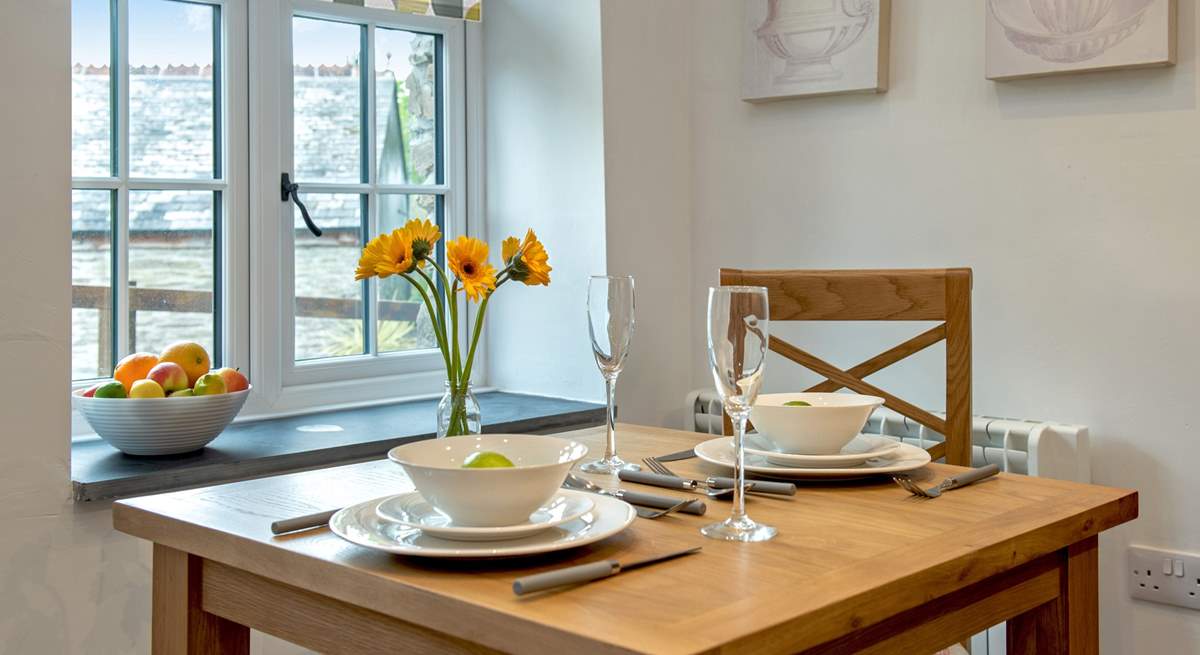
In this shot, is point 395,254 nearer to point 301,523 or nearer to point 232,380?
point 301,523

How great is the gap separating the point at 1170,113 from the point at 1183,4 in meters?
0.18

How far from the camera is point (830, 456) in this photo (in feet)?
4.23

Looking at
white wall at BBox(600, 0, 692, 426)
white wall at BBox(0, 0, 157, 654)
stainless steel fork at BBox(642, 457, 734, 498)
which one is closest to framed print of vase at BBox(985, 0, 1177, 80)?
white wall at BBox(600, 0, 692, 426)

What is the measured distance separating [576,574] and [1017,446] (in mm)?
1368

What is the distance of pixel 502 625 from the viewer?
0.80 metres

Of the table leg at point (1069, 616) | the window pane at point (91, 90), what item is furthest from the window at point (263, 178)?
the table leg at point (1069, 616)

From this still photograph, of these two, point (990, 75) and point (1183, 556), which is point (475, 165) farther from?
point (1183, 556)

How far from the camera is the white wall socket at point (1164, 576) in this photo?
197 cm

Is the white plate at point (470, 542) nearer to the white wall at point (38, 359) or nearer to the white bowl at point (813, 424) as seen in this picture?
the white bowl at point (813, 424)

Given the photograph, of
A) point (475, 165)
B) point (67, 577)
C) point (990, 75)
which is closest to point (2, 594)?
point (67, 577)

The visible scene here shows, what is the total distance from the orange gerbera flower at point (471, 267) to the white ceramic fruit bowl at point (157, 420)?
0.69m

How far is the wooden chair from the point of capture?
166 centimetres

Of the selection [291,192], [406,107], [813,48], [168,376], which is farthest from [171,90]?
[813,48]

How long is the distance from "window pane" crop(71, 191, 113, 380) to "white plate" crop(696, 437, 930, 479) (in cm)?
127
